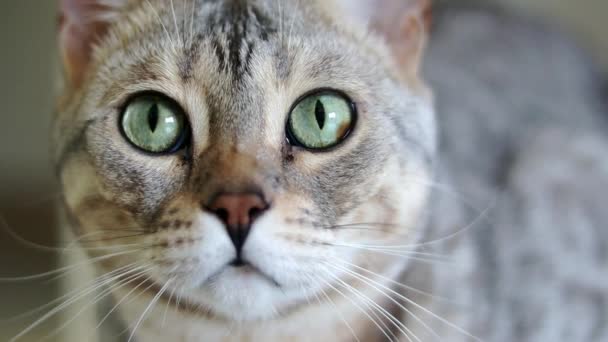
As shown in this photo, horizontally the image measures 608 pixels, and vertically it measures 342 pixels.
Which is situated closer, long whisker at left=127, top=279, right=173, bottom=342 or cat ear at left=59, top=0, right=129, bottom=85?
long whisker at left=127, top=279, right=173, bottom=342

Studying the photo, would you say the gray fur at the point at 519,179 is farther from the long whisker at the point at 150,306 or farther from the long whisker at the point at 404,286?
the long whisker at the point at 150,306

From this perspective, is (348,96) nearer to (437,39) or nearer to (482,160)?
(482,160)

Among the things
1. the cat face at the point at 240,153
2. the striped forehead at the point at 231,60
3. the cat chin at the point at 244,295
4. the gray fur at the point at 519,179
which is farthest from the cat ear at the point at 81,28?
the gray fur at the point at 519,179

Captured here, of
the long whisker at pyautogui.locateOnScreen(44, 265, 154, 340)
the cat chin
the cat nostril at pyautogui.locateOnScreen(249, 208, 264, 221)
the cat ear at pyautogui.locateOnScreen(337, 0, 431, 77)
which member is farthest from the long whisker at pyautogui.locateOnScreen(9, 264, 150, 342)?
the cat ear at pyautogui.locateOnScreen(337, 0, 431, 77)

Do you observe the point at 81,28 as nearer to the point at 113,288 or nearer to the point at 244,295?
the point at 113,288

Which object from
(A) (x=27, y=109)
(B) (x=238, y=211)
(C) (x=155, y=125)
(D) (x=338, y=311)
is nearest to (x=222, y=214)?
(B) (x=238, y=211)

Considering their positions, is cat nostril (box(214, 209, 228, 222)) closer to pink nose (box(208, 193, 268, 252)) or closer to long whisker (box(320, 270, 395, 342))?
pink nose (box(208, 193, 268, 252))

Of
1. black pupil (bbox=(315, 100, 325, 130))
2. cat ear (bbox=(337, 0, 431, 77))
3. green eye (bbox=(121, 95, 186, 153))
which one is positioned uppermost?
cat ear (bbox=(337, 0, 431, 77))
